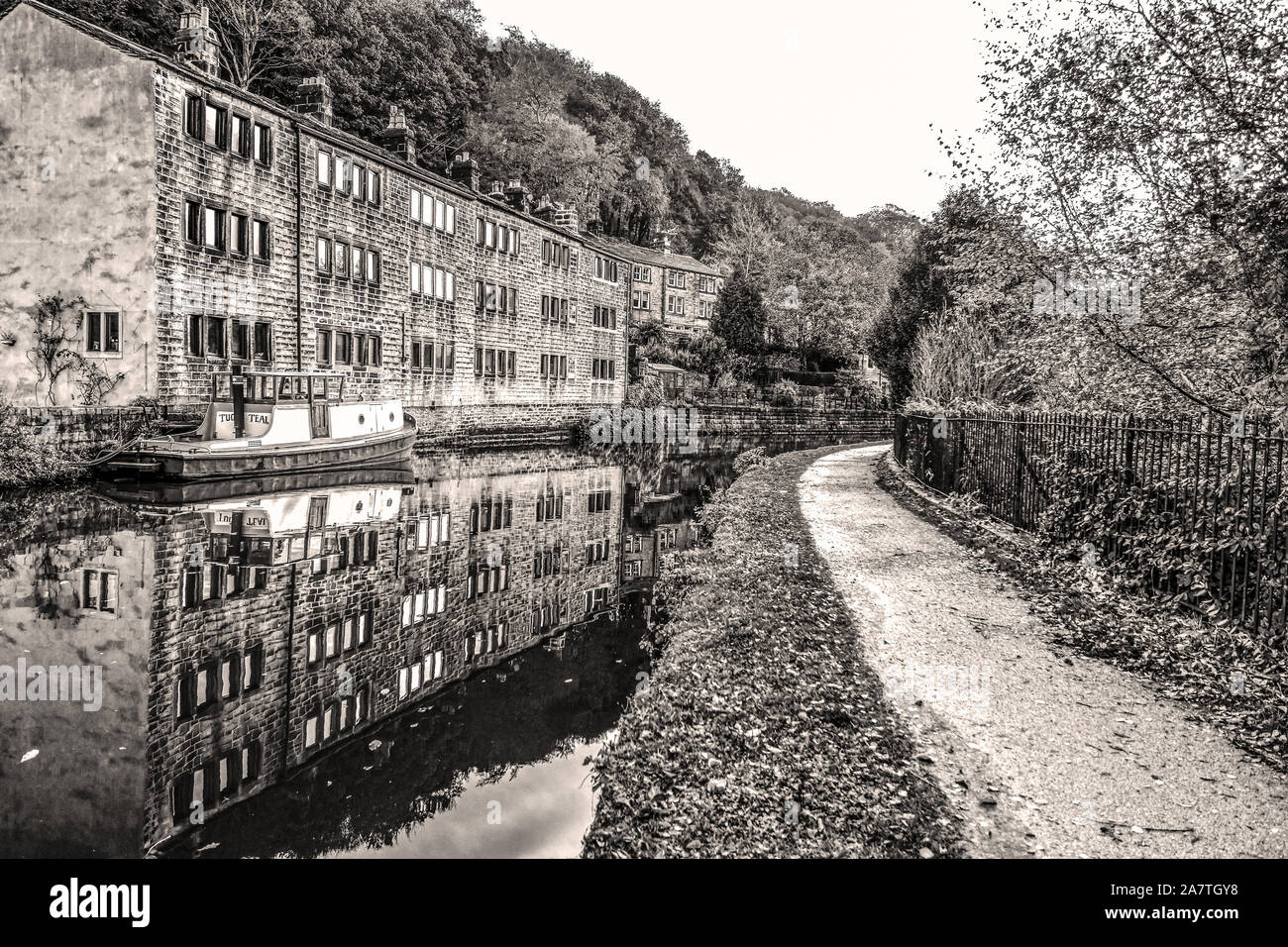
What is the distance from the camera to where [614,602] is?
10.4 m

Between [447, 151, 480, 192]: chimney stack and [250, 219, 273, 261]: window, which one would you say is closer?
[250, 219, 273, 261]: window

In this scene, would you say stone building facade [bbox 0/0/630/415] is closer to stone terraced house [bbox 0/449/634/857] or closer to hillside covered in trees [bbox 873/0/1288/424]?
stone terraced house [bbox 0/449/634/857]

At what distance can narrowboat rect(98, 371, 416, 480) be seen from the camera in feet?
61.4

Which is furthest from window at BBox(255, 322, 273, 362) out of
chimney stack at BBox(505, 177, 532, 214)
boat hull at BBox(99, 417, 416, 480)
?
chimney stack at BBox(505, 177, 532, 214)

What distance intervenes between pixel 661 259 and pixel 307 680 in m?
63.7

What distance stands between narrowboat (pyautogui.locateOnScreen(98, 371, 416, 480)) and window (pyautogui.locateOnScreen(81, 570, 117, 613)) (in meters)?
9.37

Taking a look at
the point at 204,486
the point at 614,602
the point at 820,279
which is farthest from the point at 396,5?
the point at 614,602

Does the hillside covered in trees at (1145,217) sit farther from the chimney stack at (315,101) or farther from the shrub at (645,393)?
the shrub at (645,393)

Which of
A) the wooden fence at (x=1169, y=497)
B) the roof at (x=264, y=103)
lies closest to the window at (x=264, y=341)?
the roof at (x=264, y=103)

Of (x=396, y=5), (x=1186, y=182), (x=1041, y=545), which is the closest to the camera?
(x=1186, y=182)

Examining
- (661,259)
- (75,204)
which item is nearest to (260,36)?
(75,204)

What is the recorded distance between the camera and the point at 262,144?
77.8 ft
